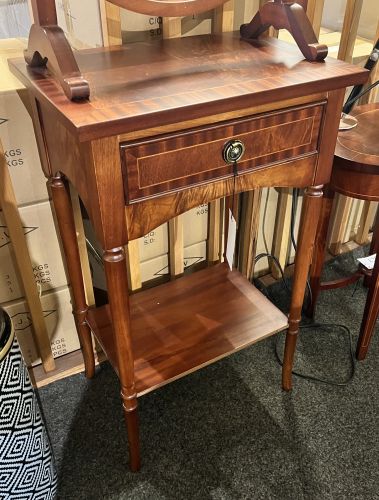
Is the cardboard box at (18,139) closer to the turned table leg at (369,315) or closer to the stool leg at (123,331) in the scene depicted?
the stool leg at (123,331)

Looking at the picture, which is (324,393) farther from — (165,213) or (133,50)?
(133,50)

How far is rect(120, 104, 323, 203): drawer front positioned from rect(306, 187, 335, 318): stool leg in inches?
15.5

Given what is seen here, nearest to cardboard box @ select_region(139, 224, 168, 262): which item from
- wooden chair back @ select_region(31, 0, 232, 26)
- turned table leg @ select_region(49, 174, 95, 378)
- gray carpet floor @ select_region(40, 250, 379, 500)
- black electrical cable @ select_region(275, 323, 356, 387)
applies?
turned table leg @ select_region(49, 174, 95, 378)

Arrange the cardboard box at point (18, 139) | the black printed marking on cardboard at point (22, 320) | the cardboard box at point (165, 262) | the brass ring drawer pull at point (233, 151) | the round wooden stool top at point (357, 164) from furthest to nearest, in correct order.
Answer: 1. the cardboard box at point (165, 262)
2. the black printed marking on cardboard at point (22, 320)
3. the round wooden stool top at point (357, 164)
4. the cardboard box at point (18, 139)
5. the brass ring drawer pull at point (233, 151)

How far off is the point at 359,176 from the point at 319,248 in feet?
1.14

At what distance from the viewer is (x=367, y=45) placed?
1448 millimetres

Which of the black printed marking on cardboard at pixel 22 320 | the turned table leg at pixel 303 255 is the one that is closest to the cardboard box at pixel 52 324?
the black printed marking on cardboard at pixel 22 320

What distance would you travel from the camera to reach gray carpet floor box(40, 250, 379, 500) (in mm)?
1104

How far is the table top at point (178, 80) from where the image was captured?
2.33 feet

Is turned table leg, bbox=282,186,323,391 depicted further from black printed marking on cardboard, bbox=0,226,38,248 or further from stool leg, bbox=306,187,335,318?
black printed marking on cardboard, bbox=0,226,38,248

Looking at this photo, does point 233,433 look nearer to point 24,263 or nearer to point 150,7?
point 24,263

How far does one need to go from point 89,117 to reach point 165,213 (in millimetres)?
212

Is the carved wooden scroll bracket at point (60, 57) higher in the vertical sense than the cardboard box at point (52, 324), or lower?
higher

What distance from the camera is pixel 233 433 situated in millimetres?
1214
